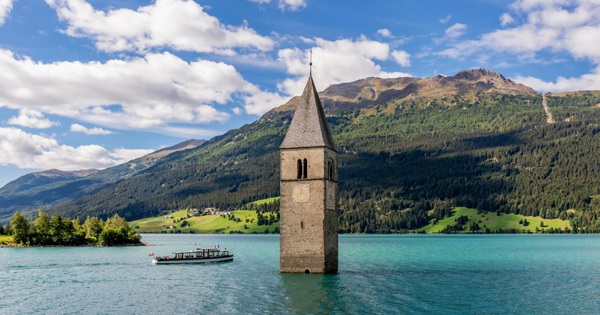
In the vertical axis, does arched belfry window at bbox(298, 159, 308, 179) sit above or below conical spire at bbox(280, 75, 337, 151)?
below

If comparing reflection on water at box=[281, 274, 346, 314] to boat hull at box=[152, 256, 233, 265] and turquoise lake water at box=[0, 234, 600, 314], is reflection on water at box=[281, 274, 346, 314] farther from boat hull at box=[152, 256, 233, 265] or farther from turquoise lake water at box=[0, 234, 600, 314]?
boat hull at box=[152, 256, 233, 265]

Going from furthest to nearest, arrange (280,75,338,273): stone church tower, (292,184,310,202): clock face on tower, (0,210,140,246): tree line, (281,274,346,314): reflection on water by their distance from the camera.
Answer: (0,210,140,246): tree line → (292,184,310,202): clock face on tower → (280,75,338,273): stone church tower → (281,274,346,314): reflection on water

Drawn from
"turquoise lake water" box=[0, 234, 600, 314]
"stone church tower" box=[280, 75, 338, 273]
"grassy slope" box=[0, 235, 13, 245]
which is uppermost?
"stone church tower" box=[280, 75, 338, 273]

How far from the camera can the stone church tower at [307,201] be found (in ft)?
210

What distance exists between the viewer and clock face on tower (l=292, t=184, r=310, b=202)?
6475cm

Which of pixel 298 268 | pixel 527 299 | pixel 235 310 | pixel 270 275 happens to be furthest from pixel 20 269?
pixel 527 299

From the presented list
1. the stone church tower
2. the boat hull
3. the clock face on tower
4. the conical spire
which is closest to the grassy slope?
the boat hull

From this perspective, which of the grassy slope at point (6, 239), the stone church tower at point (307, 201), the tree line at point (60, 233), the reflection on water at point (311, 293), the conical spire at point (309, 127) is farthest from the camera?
the grassy slope at point (6, 239)

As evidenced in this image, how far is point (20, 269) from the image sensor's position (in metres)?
90.9

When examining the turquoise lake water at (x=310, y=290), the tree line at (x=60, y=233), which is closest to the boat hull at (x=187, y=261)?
the turquoise lake water at (x=310, y=290)

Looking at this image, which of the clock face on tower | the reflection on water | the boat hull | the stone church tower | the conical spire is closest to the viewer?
the reflection on water

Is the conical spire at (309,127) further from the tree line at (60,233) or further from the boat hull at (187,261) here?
the tree line at (60,233)

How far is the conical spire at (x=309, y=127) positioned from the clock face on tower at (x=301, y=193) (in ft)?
14.7

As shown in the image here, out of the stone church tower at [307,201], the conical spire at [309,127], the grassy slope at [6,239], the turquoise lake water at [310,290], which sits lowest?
the turquoise lake water at [310,290]
